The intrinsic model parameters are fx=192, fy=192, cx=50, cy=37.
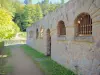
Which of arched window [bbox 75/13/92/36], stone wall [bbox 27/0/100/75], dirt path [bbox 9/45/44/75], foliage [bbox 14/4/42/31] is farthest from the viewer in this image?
foliage [bbox 14/4/42/31]

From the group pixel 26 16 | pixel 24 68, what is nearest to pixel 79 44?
pixel 24 68

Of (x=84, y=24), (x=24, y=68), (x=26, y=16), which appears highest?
(x=26, y=16)

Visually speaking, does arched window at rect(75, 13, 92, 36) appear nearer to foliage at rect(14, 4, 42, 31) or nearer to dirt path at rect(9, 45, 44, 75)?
dirt path at rect(9, 45, 44, 75)

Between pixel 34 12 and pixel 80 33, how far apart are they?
189ft

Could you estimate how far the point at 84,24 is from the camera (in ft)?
27.0

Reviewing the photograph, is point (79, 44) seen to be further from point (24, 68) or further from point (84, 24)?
point (24, 68)

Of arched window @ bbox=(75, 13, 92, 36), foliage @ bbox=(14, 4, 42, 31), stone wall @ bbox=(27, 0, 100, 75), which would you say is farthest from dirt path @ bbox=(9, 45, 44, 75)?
foliage @ bbox=(14, 4, 42, 31)

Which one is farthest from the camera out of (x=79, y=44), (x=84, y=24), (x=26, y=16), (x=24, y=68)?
(x=26, y=16)

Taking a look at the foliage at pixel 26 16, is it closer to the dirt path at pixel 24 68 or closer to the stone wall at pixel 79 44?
the dirt path at pixel 24 68

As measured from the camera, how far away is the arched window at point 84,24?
303 inches

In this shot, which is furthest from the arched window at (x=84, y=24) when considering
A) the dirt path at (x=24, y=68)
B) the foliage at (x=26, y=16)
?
the foliage at (x=26, y=16)

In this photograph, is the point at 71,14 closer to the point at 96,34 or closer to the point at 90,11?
the point at 90,11

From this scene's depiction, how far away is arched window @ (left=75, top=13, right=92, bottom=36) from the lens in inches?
303

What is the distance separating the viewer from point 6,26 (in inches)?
544
